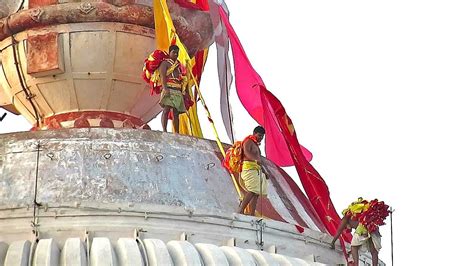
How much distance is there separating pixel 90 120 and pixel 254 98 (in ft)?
9.50

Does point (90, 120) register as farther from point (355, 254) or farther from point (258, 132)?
point (355, 254)

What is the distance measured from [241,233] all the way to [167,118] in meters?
3.15

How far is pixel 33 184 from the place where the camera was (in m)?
23.1

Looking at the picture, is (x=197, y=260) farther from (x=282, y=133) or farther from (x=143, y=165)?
(x=282, y=133)

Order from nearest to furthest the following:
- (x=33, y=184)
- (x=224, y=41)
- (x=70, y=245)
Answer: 1. (x=70, y=245)
2. (x=33, y=184)
3. (x=224, y=41)

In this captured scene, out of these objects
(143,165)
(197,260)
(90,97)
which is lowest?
(197,260)

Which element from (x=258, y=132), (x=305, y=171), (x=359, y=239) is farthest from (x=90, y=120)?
(x=359, y=239)

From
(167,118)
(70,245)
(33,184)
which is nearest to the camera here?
(70,245)

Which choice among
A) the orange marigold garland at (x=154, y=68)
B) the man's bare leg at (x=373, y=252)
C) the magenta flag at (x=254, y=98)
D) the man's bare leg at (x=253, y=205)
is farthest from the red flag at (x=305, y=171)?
the orange marigold garland at (x=154, y=68)

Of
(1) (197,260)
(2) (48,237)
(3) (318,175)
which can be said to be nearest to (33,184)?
(2) (48,237)

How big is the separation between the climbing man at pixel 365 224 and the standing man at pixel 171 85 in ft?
10.4

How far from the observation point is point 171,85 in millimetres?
25344

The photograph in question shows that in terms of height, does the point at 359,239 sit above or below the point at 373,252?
above

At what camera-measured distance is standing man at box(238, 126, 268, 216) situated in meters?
23.6
